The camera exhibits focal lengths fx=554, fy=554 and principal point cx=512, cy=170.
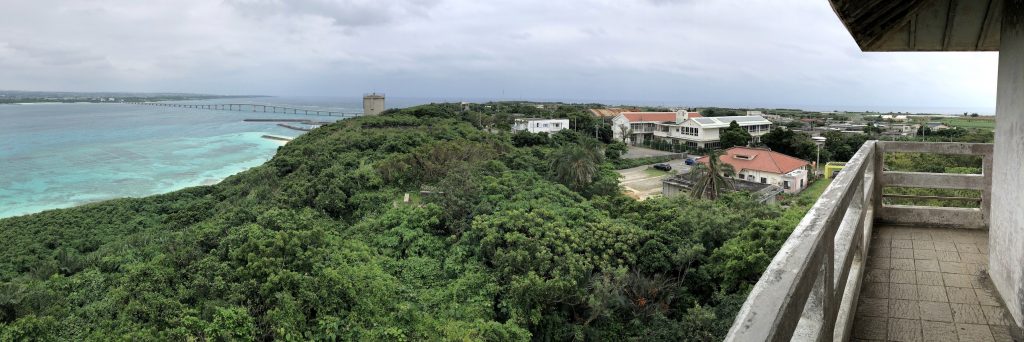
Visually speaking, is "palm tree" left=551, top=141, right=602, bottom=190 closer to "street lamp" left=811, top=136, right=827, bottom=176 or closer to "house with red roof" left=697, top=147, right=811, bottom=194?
"house with red roof" left=697, top=147, right=811, bottom=194

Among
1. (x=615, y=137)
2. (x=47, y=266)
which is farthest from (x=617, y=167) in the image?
(x=47, y=266)

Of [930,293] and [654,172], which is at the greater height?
[930,293]

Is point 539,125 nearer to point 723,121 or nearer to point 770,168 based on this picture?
point 723,121

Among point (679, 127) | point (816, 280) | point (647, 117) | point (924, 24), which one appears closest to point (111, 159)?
point (647, 117)

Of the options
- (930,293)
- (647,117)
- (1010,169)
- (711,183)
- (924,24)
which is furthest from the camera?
(647,117)

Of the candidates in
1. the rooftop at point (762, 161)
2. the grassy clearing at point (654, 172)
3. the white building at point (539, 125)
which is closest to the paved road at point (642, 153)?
the grassy clearing at point (654, 172)

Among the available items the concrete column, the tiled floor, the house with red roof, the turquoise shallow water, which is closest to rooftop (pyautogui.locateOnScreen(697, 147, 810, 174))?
the house with red roof

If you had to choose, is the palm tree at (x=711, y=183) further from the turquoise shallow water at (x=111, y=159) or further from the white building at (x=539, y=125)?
the turquoise shallow water at (x=111, y=159)

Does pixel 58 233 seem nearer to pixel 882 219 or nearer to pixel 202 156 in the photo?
pixel 882 219
